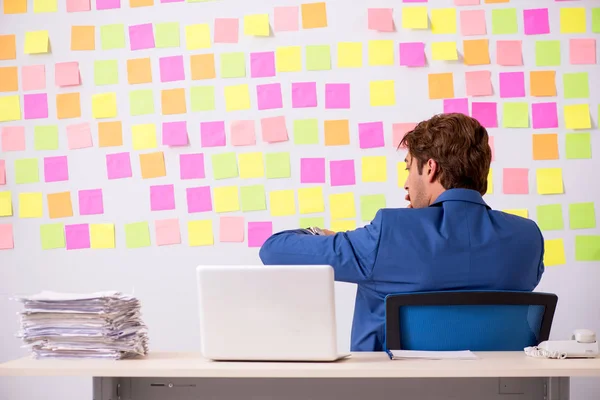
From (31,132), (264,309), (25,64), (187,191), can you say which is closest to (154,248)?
(187,191)

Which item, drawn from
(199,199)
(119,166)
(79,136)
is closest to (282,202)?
(199,199)

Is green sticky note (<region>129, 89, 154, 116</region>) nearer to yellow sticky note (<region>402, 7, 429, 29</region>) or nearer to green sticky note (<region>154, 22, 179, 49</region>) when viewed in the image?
green sticky note (<region>154, 22, 179, 49</region>)

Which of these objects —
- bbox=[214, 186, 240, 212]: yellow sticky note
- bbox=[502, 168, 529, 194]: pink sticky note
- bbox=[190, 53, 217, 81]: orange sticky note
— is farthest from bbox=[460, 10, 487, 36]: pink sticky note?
bbox=[214, 186, 240, 212]: yellow sticky note

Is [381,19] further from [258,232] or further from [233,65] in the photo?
[258,232]

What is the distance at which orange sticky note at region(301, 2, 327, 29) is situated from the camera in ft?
10.7

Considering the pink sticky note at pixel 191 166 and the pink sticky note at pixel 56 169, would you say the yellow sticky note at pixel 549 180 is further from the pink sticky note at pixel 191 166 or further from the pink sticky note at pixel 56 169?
the pink sticky note at pixel 56 169

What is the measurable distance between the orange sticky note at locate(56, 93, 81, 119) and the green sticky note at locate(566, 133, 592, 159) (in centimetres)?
204

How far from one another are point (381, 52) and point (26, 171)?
5.22 ft

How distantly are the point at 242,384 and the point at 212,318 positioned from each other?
17 cm

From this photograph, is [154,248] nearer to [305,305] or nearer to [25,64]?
[25,64]

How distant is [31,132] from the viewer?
3414mm

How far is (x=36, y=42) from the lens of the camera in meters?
3.41

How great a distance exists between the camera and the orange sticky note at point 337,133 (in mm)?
3242

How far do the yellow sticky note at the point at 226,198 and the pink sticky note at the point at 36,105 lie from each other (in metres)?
0.84
